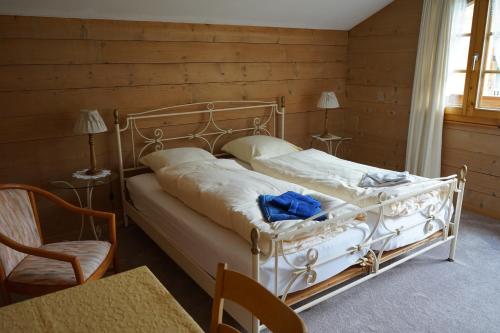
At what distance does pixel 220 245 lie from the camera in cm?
198

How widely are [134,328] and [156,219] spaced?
1597 mm

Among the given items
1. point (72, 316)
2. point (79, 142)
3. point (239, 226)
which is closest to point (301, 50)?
point (79, 142)

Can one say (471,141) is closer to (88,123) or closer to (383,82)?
(383,82)

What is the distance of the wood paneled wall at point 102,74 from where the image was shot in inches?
107

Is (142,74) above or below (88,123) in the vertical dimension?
above

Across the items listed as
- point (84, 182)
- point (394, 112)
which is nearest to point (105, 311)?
point (84, 182)

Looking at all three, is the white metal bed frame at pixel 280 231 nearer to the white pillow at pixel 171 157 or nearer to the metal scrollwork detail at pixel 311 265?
the metal scrollwork detail at pixel 311 265

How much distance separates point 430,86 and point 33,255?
352 centimetres

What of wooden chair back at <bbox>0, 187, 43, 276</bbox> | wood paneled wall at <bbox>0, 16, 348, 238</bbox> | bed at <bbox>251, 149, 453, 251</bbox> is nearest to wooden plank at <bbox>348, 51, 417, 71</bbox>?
wood paneled wall at <bbox>0, 16, 348, 238</bbox>

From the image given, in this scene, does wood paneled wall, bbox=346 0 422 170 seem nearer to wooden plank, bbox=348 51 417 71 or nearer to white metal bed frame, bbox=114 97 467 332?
wooden plank, bbox=348 51 417 71

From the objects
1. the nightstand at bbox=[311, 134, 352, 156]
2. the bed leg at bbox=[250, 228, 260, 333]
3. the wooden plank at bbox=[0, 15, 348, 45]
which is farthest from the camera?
the nightstand at bbox=[311, 134, 352, 156]

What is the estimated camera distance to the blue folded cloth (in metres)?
2.04

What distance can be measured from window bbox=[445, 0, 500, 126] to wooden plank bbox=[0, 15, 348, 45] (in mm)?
1272

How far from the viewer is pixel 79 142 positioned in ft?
9.91
